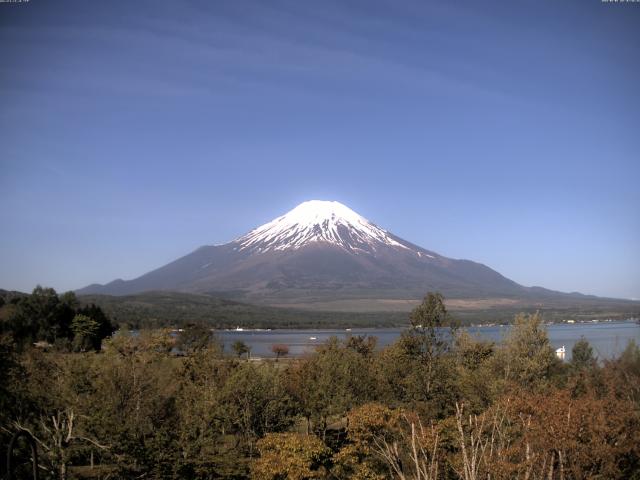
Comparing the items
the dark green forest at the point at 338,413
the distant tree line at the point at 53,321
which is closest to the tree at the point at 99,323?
the distant tree line at the point at 53,321

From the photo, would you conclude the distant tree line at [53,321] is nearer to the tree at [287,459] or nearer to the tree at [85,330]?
the tree at [85,330]

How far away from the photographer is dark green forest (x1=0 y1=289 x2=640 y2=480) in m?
14.3

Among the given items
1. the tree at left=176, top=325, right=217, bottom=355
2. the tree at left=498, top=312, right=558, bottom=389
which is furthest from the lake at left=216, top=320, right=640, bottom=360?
the tree at left=176, top=325, right=217, bottom=355

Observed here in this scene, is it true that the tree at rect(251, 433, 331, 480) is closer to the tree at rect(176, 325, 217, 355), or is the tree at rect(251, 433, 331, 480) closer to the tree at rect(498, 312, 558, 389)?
the tree at rect(498, 312, 558, 389)

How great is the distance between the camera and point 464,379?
27.8 meters

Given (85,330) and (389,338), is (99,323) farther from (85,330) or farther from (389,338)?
(389,338)

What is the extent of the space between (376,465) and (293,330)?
13983cm

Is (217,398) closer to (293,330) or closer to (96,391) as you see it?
(96,391)

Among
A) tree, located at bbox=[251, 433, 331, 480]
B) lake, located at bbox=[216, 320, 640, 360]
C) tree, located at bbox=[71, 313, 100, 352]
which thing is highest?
tree, located at bbox=[71, 313, 100, 352]

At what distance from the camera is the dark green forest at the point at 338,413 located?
46.8ft

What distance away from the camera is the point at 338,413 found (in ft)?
86.0

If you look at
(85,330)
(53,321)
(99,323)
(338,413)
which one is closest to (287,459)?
(338,413)

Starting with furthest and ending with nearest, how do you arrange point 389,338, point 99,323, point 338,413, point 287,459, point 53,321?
1. point 389,338
2. point 99,323
3. point 53,321
4. point 338,413
5. point 287,459

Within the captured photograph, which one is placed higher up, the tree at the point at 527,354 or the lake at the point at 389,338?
the tree at the point at 527,354
